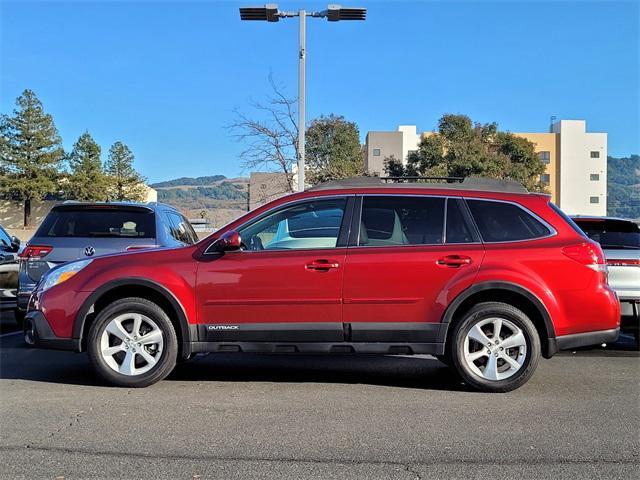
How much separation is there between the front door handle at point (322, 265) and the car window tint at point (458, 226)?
1.05 meters

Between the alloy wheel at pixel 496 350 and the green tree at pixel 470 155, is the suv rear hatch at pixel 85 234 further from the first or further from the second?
the green tree at pixel 470 155

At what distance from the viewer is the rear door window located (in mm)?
8320

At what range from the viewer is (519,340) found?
5.86m

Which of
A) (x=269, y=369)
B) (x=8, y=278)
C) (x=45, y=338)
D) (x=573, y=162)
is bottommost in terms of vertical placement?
(x=269, y=369)

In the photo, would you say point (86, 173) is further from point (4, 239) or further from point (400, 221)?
point (400, 221)

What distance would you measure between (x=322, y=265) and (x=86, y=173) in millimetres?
63049

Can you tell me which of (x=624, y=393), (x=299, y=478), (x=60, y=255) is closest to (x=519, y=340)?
(x=624, y=393)

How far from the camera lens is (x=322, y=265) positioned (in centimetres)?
591

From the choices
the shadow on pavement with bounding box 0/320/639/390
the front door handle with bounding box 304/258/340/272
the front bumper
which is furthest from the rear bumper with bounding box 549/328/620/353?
the front bumper

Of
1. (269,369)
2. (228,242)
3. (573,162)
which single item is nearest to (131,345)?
(228,242)

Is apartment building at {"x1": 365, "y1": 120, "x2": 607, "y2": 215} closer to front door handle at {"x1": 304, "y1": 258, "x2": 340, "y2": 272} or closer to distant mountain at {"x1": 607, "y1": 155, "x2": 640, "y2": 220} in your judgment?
distant mountain at {"x1": 607, "y1": 155, "x2": 640, "y2": 220}

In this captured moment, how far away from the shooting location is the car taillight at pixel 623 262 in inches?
302

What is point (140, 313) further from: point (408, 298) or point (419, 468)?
point (419, 468)

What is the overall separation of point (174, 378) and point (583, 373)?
13.6 feet
